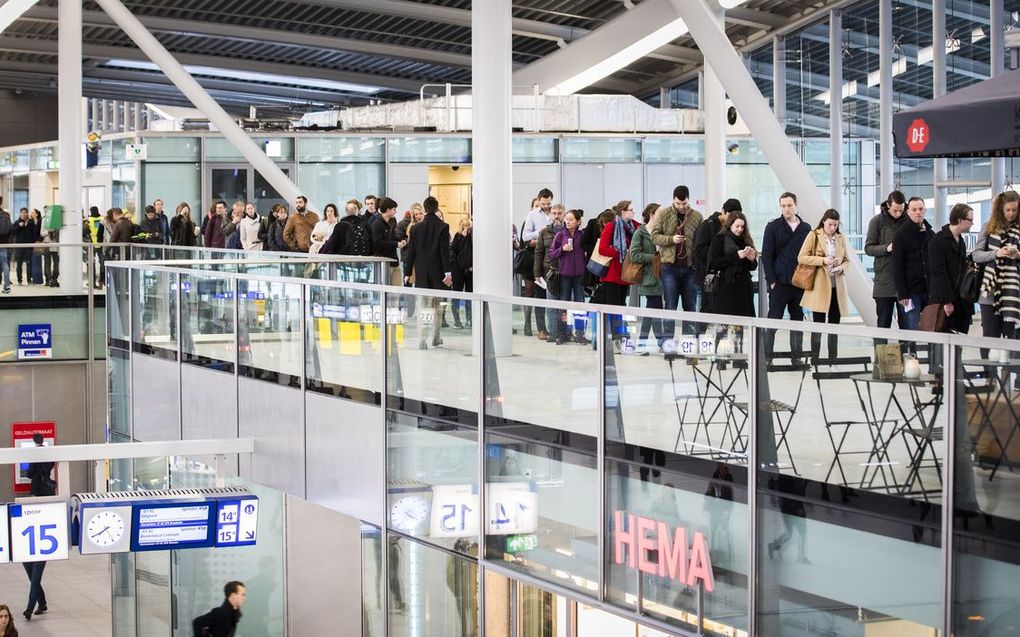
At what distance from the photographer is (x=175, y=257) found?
972 inches

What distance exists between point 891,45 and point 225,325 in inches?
617

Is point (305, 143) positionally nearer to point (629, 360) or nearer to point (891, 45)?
point (891, 45)

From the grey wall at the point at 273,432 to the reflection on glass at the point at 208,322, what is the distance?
60cm

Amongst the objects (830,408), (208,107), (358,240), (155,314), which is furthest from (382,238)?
(830,408)

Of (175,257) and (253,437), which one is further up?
(175,257)

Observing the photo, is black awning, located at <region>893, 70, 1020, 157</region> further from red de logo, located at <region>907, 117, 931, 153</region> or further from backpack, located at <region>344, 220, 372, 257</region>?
backpack, located at <region>344, 220, 372, 257</region>

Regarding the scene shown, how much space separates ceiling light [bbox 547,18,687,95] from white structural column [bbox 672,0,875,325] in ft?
49.9

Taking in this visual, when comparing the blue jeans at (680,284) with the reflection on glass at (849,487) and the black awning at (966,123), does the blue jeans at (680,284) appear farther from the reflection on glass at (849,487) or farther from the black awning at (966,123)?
the reflection on glass at (849,487)

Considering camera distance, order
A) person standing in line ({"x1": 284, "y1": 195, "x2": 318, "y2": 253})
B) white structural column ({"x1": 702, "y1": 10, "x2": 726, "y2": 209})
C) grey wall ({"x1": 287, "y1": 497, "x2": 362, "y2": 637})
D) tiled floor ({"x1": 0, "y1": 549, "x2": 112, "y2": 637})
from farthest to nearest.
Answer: white structural column ({"x1": 702, "y1": 10, "x2": 726, "y2": 209}), person standing in line ({"x1": 284, "y1": 195, "x2": 318, "y2": 253}), tiled floor ({"x1": 0, "y1": 549, "x2": 112, "y2": 637}), grey wall ({"x1": 287, "y1": 497, "x2": 362, "y2": 637})

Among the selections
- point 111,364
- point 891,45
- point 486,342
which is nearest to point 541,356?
point 486,342

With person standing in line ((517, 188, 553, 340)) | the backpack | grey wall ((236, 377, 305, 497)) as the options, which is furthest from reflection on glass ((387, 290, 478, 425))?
the backpack

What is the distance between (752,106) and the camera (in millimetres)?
18250

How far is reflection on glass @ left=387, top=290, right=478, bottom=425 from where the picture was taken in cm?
1134

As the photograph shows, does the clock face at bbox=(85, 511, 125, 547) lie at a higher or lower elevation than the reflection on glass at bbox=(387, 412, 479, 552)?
lower
